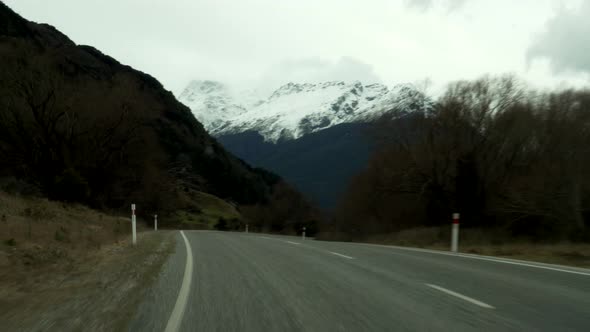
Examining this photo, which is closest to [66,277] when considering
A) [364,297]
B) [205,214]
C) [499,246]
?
[364,297]

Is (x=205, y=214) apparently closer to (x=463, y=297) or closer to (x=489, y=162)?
(x=489, y=162)

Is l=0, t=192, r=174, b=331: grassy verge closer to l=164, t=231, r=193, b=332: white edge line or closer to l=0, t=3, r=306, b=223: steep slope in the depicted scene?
l=164, t=231, r=193, b=332: white edge line

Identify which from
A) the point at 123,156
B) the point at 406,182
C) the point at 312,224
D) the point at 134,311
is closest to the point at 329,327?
the point at 134,311

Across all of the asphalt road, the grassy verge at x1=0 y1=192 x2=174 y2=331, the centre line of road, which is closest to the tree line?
the asphalt road

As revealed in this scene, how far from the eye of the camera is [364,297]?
762 cm

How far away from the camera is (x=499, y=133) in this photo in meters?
30.3

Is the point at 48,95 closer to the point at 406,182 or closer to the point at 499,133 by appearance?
the point at 406,182

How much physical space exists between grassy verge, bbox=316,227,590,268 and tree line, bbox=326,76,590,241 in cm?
148

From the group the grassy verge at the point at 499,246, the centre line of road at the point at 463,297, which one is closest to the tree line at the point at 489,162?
the grassy verge at the point at 499,246

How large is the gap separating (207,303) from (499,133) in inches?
1060

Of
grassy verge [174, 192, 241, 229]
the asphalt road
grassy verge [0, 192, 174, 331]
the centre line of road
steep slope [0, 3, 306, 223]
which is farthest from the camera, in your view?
grassy verge [174, 192, 241, 229]

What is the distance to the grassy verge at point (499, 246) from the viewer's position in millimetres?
15062

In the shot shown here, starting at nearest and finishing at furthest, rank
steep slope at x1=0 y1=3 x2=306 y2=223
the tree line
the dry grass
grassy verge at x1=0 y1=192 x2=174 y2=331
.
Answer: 1. grassy verge at x1=0 y1=192 x2=174 y2=331
2. the dry grass
3. the tree line
4. steep slope at x1=0 y1=3 x2=306 y2=223

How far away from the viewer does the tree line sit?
23.7m
